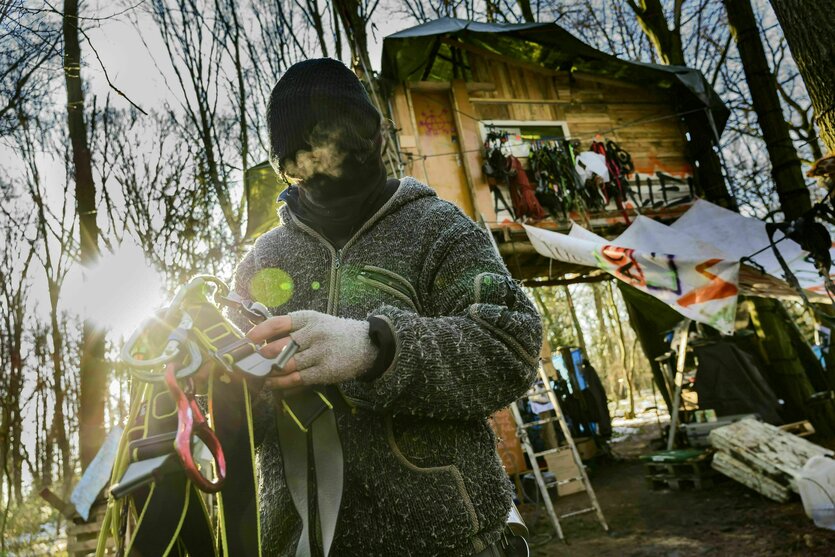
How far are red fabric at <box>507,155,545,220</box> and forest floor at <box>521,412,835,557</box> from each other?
5.32 m

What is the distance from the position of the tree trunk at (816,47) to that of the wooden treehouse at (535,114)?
530 cm

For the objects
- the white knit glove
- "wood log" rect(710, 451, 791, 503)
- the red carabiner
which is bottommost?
"wood log" rect(710, 451, 791, 503)

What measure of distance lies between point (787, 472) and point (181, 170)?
12.7 m

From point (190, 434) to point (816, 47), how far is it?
19.9 ft

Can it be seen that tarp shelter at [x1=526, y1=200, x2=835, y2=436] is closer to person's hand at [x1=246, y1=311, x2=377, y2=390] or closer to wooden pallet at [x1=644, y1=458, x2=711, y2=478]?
wooden pallet at [x1=644, y1=458, x2=711, y2=478]

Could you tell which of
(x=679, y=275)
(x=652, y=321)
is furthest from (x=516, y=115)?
(x=652, y=321)

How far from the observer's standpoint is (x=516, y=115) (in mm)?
11094

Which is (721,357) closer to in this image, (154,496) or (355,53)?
(355,53)

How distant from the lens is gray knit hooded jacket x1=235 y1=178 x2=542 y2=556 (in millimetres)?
1053

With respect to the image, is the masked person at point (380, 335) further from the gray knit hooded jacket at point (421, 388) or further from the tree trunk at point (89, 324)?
the tree trunk at point (89, 324)

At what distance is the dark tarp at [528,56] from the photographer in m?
9.18

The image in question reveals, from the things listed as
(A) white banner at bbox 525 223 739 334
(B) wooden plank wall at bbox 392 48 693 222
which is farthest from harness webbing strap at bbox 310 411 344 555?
(B) wooden plank wall at bbox 392 48 693 222

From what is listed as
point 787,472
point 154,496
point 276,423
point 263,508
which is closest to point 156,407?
point 154,496

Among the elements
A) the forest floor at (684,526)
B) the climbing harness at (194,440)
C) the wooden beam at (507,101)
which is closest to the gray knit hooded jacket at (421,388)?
the climbing harness at (194,440)
